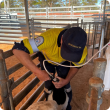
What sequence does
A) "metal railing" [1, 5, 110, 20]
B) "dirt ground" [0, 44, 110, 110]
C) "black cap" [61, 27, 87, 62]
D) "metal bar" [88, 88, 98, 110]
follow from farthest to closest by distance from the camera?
"metal railing" [1, 5, 110, 20]
"dirt ground" [0, 44, 110, 110]
"black cap" [61, 27, 87, 62]
"metal bar" [88, 88, 98, 110]

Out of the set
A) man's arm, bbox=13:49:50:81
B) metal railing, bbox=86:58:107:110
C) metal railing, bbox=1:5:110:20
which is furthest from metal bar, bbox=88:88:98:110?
metal railing, bbox=1:5:110:20

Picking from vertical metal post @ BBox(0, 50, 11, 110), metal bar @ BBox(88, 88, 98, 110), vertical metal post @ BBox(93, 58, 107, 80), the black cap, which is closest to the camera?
metal bar @ BBox(88, 88, 98, 110)

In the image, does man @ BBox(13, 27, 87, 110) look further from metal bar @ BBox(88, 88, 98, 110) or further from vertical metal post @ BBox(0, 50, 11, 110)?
metal bar @ BBox(88, 88, 98, 110)

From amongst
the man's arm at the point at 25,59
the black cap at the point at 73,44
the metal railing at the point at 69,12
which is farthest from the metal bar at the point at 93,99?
the metal railing at the point at 69,12

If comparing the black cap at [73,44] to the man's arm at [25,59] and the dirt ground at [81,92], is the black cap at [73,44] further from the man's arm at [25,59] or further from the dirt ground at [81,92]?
the dirt ground at [81,92]

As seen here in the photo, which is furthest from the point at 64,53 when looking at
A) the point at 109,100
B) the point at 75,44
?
the point at 109,100

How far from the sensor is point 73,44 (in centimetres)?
103

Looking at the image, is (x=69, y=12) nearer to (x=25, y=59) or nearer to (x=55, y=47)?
(x=55, y=47)

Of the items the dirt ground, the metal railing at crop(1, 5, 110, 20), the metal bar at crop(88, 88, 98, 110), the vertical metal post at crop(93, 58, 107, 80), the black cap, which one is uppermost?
the metal railing at crop(1, 5, 110, 20)

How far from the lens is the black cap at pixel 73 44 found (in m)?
1.03

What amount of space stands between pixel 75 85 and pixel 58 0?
906 centimetres

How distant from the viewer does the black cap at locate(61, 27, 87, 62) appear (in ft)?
3.39

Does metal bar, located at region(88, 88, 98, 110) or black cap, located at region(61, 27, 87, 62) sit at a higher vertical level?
black cap, located at region(61, 27, 87, 62)

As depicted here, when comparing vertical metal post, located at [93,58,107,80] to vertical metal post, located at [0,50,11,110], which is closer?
vertical metal post, located at [93,58,107,80]
